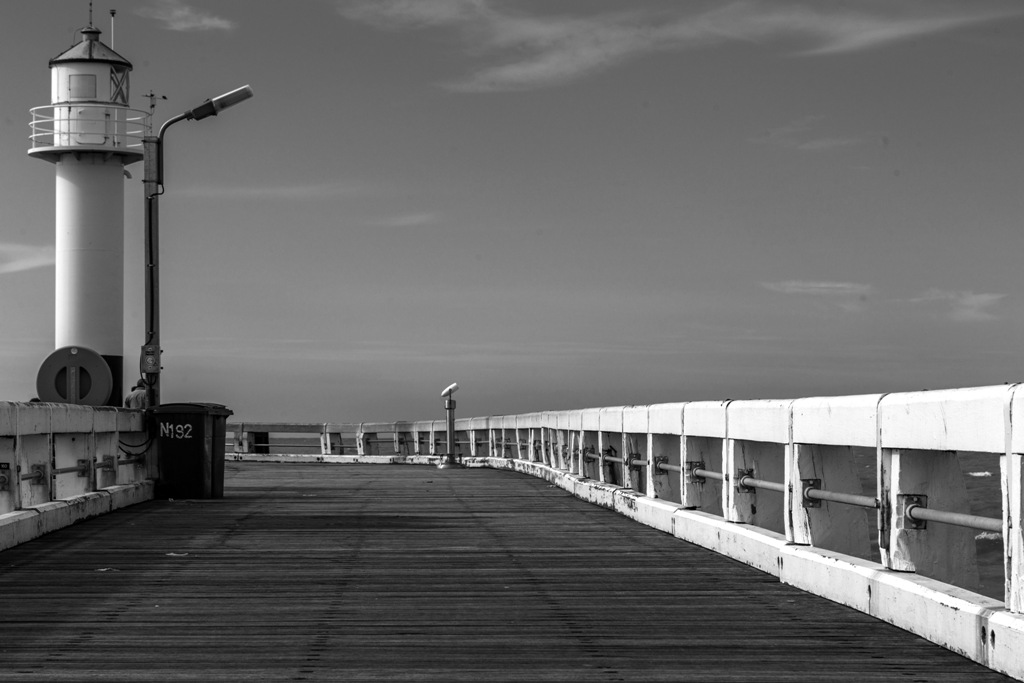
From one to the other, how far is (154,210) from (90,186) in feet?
62.6

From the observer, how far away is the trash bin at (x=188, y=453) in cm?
1908

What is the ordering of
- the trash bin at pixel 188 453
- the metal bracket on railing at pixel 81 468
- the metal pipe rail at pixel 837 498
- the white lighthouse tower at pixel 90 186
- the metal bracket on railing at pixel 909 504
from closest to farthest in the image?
the metal bracket on railing at pixel 909 504
the metal pipe rail at pixel 837 498
the metal bracket on railing at pixel 81 468
the trash bin at pixel 188 453
the white lighthouse tower at pixel 90 186

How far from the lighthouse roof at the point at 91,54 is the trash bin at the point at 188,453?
22.5 m

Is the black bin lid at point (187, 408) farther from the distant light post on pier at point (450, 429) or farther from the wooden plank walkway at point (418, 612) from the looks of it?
the distant light post on pier at point (450, 429)

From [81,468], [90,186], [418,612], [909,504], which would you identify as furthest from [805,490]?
[90,186]

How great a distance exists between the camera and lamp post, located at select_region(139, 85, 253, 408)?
21.0 m

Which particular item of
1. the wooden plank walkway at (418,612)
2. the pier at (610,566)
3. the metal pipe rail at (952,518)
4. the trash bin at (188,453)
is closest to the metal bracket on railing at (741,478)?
the pier at (610,566)

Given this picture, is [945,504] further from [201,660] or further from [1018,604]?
[201,660]

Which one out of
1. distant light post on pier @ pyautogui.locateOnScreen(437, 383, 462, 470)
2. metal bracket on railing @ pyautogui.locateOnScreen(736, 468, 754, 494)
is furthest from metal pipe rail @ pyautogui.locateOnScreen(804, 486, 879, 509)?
distant light post on pier @ pyautogui.locateOnScreen(437, 383, 462, 470)

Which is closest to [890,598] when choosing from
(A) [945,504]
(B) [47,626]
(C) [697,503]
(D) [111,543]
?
(A) [945,504]

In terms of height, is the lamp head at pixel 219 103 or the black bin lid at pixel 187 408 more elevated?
the lamp head at pixel 219 103

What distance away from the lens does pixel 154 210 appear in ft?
69.1

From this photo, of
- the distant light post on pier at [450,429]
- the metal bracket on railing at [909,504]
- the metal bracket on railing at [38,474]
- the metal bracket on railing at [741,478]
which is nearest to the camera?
the metal bracket on railing at [909,504]

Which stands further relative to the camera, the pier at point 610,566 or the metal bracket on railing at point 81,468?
the metal bracket on railing at point 81,468
